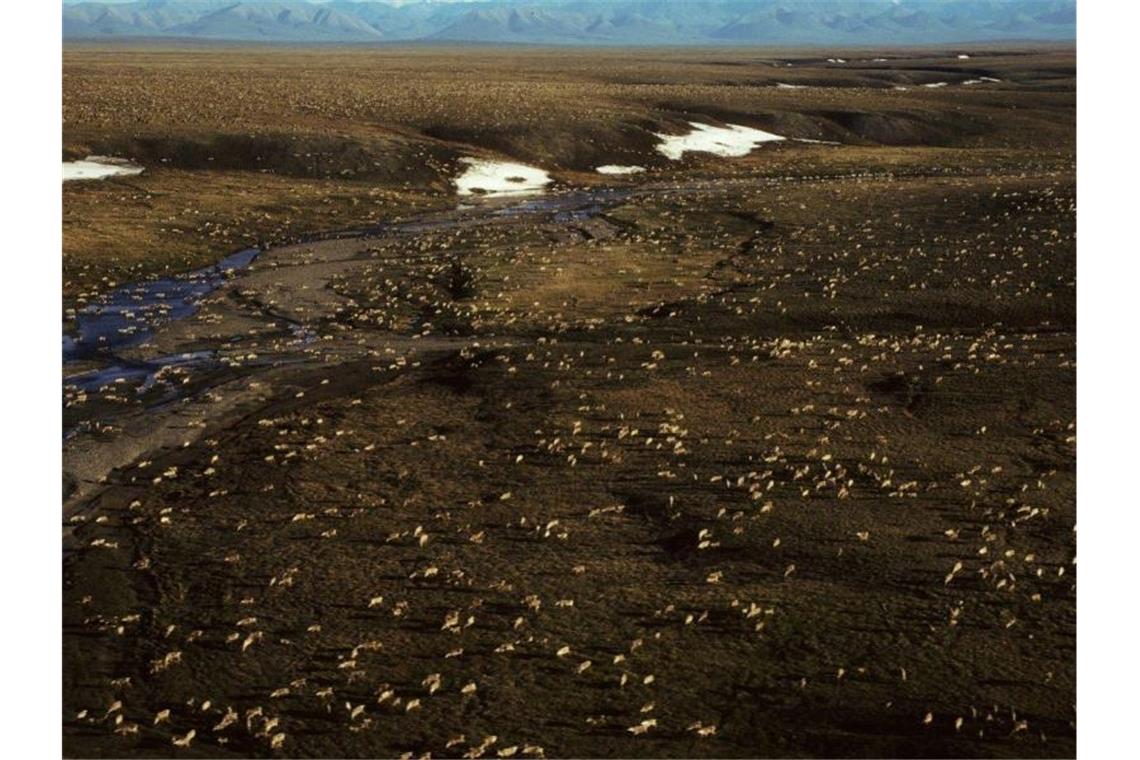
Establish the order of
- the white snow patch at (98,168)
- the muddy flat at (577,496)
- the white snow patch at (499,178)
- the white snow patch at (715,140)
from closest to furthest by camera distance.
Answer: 1. the muddy flat at (577,496)
2. the white snow patch at (98,168)
3. the white snow patch at (499,178)
4. the white snow patch at (715,140)

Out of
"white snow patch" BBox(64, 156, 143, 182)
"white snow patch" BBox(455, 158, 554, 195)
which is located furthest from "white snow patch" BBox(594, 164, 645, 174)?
"white snow patch" BBox(64, 156, 143, 182)

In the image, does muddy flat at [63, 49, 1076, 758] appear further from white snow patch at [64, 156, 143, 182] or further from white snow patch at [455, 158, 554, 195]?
white snow patch at [455, 158, 554, 195]

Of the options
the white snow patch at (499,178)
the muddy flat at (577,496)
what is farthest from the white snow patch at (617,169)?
the muddy flat at (577,496)

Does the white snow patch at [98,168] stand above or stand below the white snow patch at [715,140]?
below

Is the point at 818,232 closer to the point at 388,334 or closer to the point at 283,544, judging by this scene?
the point at 388,334

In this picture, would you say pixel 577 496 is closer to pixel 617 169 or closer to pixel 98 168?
pixel 98 168

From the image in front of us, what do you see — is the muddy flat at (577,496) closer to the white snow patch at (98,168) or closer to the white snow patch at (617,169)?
the white snow patch at (98,168)
